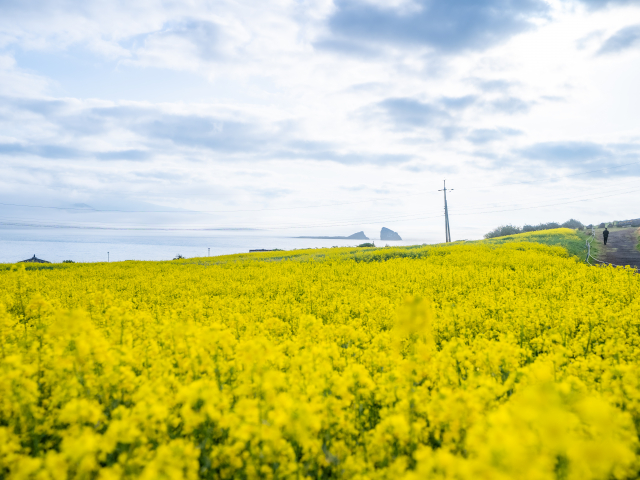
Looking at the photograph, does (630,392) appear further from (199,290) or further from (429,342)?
(199,290)

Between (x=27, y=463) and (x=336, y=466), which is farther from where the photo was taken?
(x=336, y=466)

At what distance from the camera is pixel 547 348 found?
605cm

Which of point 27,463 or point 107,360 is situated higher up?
point 107,360

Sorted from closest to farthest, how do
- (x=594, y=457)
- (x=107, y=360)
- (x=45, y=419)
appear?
1. (x=594, y=457)
2. (x=45, y=419)
3. (x=107, y=360)

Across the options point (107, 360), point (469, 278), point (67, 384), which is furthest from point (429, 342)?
point (469, 278)

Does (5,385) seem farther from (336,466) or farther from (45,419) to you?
(336,466)

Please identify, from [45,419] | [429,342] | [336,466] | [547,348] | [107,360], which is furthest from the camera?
[547,348]

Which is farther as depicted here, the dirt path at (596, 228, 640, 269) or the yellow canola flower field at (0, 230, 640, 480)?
the dirt path at (596, 228, 640, 269)

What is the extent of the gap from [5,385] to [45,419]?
1.83 feet

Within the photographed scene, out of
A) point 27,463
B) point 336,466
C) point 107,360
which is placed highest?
point 107,360

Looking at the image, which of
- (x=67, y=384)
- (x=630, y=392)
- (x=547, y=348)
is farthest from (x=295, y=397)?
(x=547, y=348)

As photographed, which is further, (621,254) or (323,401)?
(621,254)

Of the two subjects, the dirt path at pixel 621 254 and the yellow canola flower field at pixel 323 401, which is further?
the dirt path at pixel 621 254

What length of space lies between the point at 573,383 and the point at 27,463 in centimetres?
502
